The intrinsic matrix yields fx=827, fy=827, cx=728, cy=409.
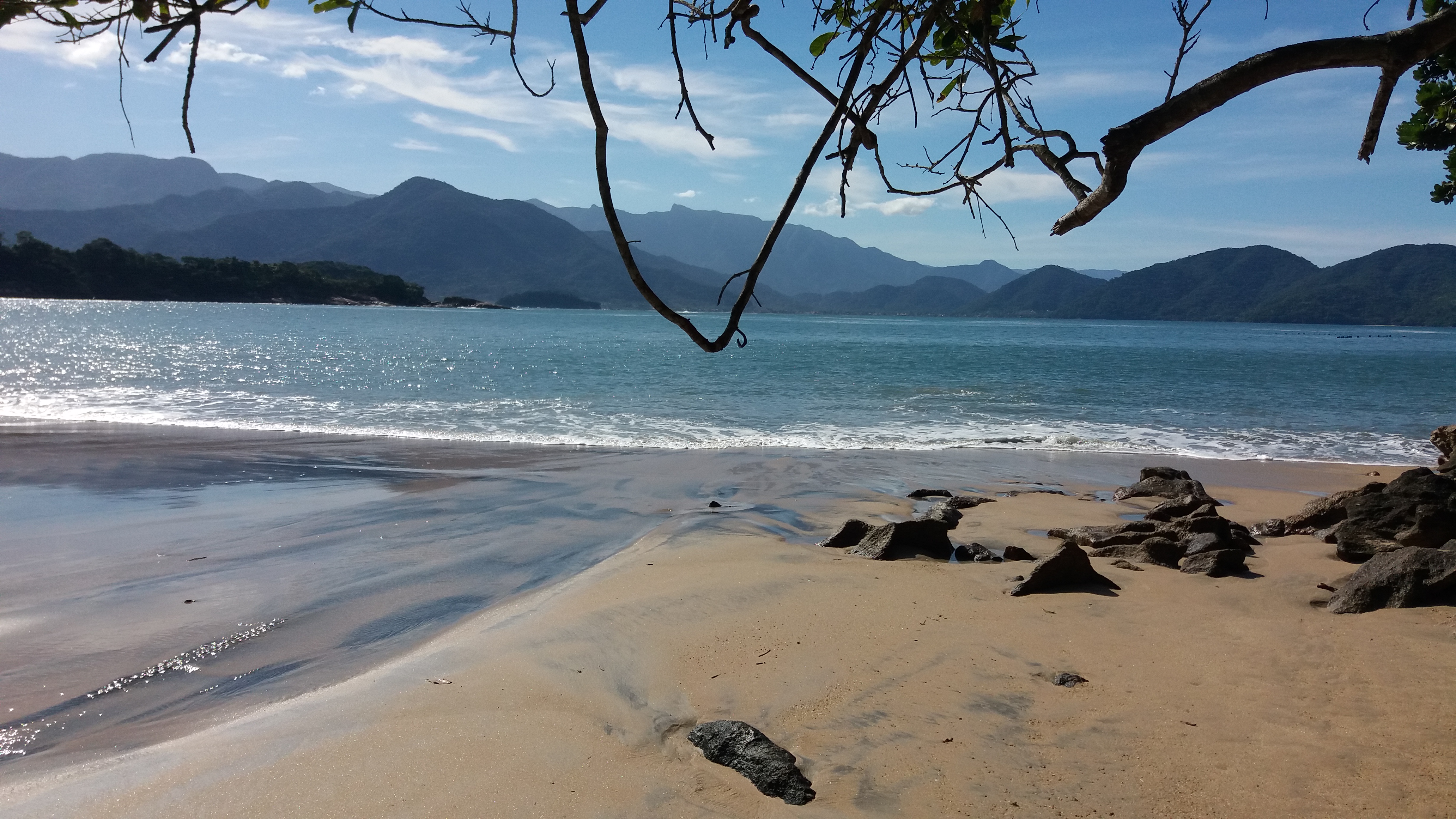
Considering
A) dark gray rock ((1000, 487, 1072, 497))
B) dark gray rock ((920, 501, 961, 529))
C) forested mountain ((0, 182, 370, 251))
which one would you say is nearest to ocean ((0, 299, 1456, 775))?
dark gray rock ((1000, 487, 1072, 497))

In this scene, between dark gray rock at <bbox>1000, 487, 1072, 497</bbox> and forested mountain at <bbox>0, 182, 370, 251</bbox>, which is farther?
forested mountain at <bbox>0, 182, 370, 251</bbox>

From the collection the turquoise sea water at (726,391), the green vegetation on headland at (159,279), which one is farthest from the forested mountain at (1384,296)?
the green vegetation on headland at (159,279)

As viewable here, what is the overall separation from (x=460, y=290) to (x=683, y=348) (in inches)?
5700

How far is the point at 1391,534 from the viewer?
6.57 metres

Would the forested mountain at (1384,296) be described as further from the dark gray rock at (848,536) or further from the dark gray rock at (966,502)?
the dark gray rock at (848,536)

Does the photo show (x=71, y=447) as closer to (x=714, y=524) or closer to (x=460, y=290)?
(x=714, y=524)

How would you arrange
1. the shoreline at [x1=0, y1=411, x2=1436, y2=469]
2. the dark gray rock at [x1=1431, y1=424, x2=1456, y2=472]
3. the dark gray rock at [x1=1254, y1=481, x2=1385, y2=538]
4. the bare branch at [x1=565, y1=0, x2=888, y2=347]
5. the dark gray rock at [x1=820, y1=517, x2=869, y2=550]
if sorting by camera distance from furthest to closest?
the shoreline at [x1=0, y1=411, x2=1436, y2=469] → the dark gray rock at [x1=1431, y1=424, x2=1456, y2=472] → the dark gray rock at [x1=1254, y1=481, x2=1385, y2=538] → the dark gray rock at [x1=820, y1=517, x2=869, y2=550] → the bare branch at [x1=565, y1=0, x2=888, y2=347]

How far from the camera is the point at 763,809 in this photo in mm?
3080

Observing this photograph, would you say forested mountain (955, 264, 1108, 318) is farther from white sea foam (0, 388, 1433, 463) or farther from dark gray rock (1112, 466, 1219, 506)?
dark gray rock (1112, 466, 1219, 506)

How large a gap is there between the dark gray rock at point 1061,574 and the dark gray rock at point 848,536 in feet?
5.68

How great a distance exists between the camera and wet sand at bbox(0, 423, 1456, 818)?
3.16m

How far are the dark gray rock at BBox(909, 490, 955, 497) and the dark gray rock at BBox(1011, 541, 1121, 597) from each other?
404cm

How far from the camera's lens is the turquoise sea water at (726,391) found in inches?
630

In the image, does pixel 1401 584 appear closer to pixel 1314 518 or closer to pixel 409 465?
pixel 1314 518
